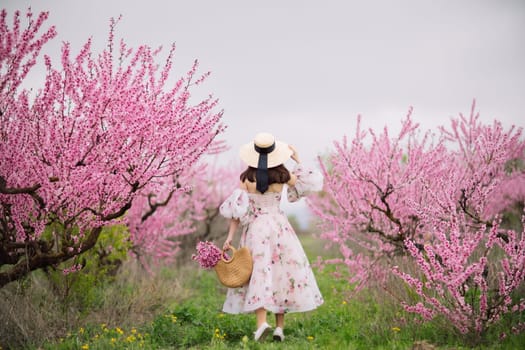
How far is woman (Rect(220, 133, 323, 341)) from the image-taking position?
4.97m

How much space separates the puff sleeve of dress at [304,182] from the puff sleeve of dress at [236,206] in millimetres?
562

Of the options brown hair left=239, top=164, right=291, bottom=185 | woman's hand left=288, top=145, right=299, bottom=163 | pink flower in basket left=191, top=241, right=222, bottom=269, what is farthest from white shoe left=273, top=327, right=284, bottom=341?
woman's hand left=288, top=145, right=299, bottom=163

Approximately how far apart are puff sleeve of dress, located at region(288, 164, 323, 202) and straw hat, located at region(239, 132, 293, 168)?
259 millimetres

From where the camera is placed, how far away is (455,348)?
4199 mm

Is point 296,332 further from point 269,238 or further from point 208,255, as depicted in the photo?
point 208,255

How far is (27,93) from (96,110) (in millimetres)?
810

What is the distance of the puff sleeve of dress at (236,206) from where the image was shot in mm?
5020

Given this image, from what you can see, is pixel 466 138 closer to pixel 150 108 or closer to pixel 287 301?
pixel 287 301

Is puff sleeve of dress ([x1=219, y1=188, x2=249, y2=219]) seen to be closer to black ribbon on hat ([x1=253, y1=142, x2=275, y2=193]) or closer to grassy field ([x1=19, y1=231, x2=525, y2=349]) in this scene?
→ black ribbon on hat ([x1=253, y1=142, x2=275, y2=193])

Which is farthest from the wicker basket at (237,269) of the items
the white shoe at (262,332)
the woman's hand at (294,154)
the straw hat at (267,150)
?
the woman's hand at (294,154)

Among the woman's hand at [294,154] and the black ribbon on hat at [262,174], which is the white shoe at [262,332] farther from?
the woman's hand at [294,154]

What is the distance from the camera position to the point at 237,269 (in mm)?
4969

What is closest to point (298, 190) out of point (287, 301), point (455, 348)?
point (287, 301)

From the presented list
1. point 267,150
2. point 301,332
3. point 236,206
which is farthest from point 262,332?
point 267,150
